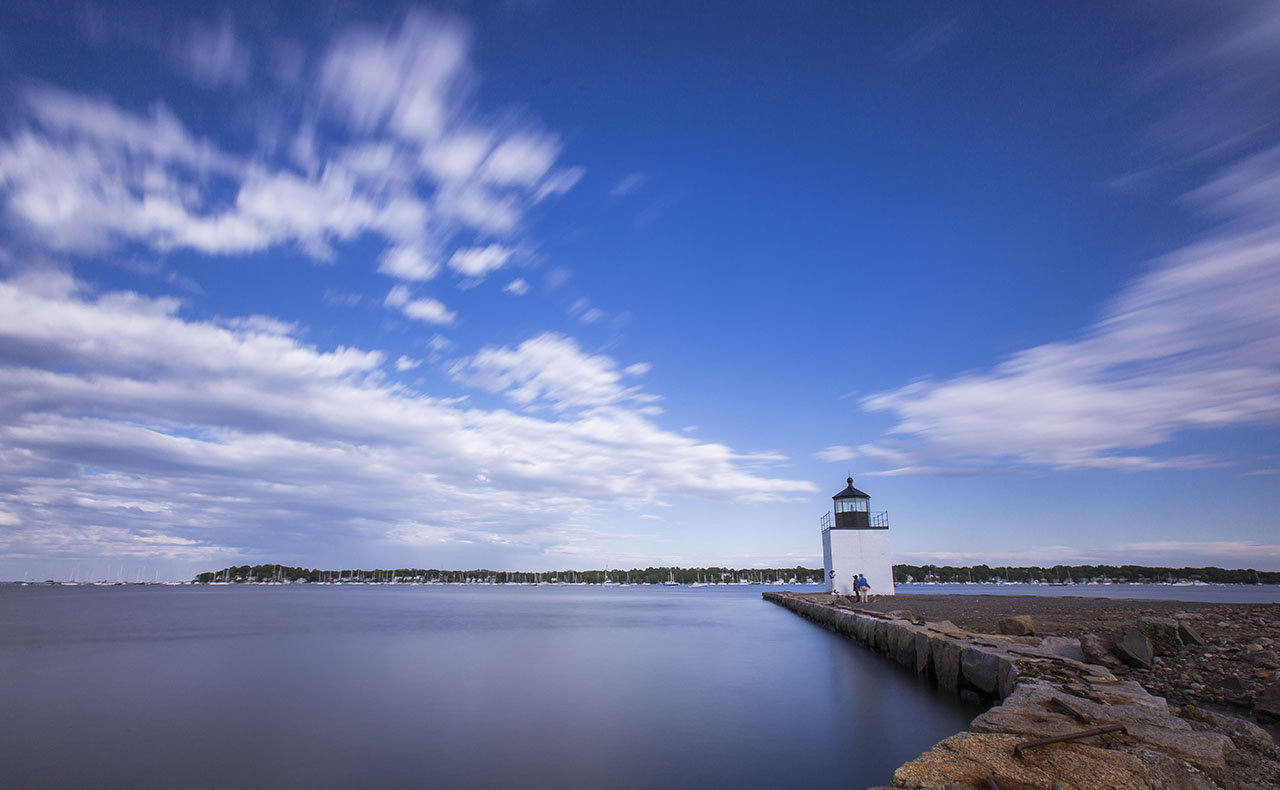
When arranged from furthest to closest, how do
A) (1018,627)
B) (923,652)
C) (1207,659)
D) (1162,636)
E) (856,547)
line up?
1. (856,547)
2. (923,652)
3. (1018,627)
4. (1162,636)
5. (1207,659)

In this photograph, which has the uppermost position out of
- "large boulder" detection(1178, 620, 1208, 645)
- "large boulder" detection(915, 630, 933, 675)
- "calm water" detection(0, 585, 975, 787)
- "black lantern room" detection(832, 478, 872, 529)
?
"black lantern room" detection(832, 478, 872, 529)

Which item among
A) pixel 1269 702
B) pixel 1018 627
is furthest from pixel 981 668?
pixel 1018 627

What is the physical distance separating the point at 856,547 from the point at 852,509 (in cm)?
177

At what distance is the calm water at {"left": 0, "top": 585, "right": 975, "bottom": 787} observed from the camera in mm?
7691

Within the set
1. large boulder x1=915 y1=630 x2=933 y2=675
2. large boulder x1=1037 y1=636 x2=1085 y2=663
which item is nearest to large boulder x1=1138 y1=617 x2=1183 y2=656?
large boulder x1=1037 y1=636 x2=1085 y2=663

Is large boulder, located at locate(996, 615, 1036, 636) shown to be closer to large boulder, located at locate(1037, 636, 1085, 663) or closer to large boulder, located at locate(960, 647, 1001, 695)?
large boulder, located at locate(1037, 636, 1085, 663)

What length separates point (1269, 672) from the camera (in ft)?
26.3

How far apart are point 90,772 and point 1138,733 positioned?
35.6 feet

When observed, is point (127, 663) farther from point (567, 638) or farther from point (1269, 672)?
point (1269, 672)

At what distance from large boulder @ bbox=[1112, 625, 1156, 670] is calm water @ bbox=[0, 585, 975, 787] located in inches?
88.5

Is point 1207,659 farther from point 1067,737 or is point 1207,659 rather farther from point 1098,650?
point 1067,737

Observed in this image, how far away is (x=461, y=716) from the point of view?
10.7m

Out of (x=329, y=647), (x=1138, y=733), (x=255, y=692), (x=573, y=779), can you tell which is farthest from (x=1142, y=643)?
(x=329, y=647)

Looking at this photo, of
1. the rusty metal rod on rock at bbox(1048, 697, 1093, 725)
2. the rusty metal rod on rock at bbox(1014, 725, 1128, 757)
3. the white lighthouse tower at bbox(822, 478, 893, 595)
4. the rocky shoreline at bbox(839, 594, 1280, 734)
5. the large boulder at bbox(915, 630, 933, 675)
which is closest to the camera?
the rusty metal rod on rock at bbox(1014, 725, 1128, 757)
